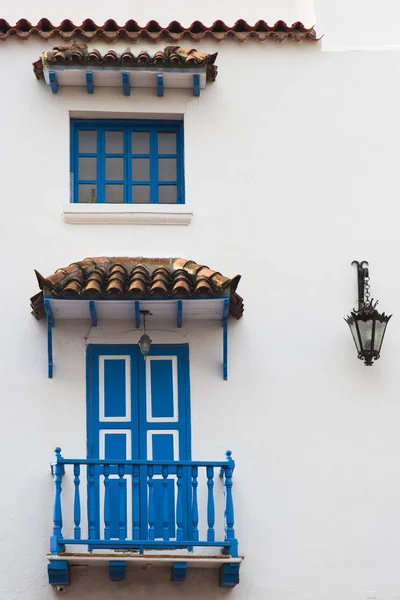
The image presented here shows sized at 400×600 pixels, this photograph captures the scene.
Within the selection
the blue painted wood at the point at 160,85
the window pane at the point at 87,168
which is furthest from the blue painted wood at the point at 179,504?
the blue painted wood at the point at 160,85

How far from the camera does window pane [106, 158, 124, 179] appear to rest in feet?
46.4

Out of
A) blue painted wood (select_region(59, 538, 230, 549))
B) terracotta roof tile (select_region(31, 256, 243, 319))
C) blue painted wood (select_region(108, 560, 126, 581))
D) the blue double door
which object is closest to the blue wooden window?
terracotta roof tile (select_region(31, 256, 243, 319))

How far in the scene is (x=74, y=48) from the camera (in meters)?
14.0

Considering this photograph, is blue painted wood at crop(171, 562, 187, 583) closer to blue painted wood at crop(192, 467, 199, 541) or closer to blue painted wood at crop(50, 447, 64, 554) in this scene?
blue painted wood at crop(192, 467, 199, 541)

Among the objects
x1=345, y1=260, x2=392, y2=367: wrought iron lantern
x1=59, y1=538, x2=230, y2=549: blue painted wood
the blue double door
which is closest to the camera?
x1=59, y1=538, x2=230, y2=549: blue painted wood

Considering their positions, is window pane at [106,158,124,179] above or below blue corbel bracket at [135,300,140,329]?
above

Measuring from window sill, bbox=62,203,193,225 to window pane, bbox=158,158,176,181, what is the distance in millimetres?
494

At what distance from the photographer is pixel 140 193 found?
14.1m

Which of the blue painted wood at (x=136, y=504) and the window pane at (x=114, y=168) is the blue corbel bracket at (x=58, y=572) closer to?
the blue painted wood at (x=136, y=504)

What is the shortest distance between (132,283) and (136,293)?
0.35 ft

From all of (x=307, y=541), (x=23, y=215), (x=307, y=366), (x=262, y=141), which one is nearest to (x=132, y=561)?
(x=307, y=541)

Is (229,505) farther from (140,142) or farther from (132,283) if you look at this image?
(140,142)

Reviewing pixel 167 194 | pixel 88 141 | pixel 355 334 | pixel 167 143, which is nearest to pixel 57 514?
pixel 355 334

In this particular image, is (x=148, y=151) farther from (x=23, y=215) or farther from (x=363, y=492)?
(x=363, y=492)
